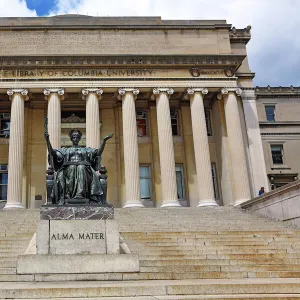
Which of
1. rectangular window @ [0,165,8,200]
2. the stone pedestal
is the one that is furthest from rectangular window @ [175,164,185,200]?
the stone pedestal

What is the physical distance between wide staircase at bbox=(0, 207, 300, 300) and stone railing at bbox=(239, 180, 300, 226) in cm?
68

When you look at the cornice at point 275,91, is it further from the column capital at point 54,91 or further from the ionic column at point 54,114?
the ionic column at point 54,114

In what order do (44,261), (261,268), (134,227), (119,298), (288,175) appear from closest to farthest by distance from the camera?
(119,298) → (44,261) → (261,268) → (134,227) → (288,175)

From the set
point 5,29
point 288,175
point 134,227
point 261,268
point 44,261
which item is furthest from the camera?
point 288,175

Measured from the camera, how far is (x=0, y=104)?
34844 mm

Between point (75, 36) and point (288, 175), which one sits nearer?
point (75, 36)

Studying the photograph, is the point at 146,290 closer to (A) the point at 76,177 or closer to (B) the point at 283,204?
(A) the point at 76,177

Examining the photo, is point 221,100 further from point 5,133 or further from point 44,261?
point 44,261

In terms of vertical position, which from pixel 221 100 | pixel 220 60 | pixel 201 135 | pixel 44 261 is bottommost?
pixel 44 261

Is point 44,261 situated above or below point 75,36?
below

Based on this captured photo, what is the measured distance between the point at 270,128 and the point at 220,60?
1279 cm

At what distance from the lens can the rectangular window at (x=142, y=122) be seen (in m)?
35.6

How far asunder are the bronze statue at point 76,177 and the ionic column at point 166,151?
17177mm

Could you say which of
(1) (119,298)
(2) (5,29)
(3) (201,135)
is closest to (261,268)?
(1) (119,298)
